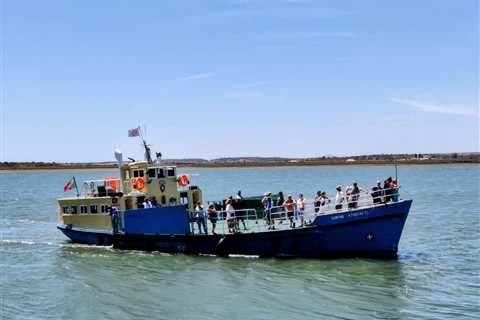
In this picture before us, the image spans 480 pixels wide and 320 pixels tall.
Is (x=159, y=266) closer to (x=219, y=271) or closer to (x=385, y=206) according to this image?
(x=219, y=271)

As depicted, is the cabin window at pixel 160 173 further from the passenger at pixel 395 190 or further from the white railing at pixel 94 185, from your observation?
the passenger at pixel 395 190

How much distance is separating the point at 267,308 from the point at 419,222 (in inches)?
906

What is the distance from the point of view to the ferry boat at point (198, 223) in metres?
23.8

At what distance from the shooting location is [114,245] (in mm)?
28203

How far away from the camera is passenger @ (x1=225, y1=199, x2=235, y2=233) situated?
25203 millimetres

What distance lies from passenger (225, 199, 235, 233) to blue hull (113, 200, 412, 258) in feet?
1.85

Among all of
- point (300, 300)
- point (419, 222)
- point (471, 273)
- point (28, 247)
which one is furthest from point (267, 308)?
point (419, 222)

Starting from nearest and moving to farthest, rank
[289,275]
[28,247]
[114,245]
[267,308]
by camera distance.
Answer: [267,308] < [289,275] < [114,245] < [28,247]

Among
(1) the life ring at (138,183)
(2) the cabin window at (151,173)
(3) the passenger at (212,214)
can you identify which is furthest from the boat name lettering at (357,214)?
(1) the life ring at (138,183)

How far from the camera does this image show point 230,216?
25703 mm

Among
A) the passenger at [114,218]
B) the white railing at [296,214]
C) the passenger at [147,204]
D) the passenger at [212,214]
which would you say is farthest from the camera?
the passenger at [114,218]

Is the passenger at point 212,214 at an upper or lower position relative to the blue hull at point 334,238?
upper

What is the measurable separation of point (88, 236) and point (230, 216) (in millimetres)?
8251

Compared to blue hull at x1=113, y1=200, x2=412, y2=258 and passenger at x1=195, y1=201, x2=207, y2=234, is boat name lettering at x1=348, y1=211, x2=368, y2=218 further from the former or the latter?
passenger at x1=195, y1=201, x2=207, y2=234
